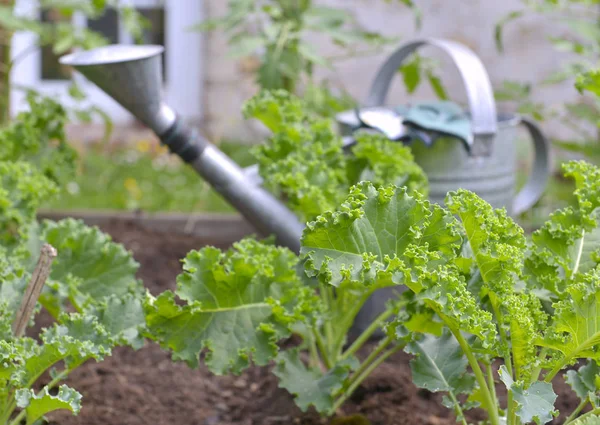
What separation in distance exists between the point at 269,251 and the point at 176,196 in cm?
205

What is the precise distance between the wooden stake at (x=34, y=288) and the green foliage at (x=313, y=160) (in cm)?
54

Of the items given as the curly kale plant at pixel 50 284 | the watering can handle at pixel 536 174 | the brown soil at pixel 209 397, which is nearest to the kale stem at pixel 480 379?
the brown soil at pixel 209 397

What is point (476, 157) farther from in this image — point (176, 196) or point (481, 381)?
point (176, 196)

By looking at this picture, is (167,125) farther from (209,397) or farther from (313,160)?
(209,397)

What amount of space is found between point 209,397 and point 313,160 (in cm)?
63

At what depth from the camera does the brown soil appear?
1704mm

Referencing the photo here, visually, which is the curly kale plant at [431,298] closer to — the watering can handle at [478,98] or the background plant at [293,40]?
the watering can handle at [478,98]

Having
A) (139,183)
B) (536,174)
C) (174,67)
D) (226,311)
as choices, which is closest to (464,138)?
(536,174)

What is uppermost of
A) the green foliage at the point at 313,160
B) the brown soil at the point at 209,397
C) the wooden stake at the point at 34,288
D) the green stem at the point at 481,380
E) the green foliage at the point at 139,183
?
the green foliage at the point at 313,160

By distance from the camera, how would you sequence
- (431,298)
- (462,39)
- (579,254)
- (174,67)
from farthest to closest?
1. (174,67)
2. (462,39)
3. (579,254)
4. (431,298)

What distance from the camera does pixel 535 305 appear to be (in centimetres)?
132

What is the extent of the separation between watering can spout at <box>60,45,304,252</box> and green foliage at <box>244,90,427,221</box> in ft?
0.19

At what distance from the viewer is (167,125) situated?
5.87 feet

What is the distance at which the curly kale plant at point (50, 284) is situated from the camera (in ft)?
4.25
